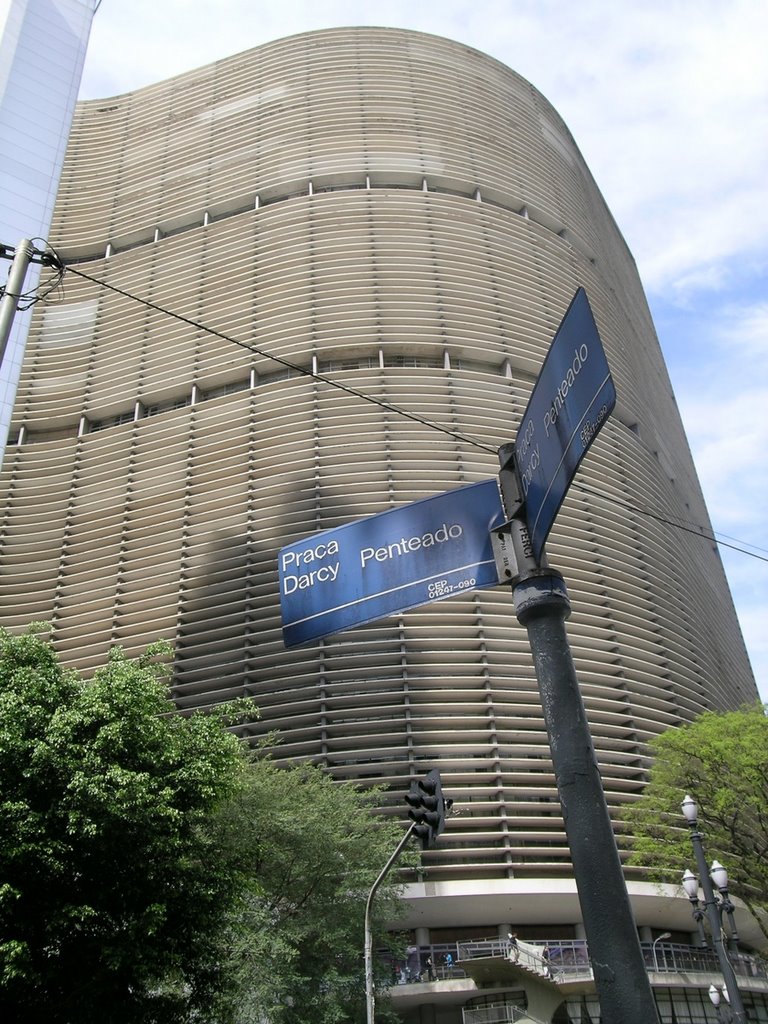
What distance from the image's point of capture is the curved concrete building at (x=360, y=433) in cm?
2980

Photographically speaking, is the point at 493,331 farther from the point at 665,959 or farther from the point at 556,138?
the point at 665,959

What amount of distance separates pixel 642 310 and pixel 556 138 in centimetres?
2141

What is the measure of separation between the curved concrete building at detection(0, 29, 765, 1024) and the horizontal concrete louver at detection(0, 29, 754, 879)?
0.15 m

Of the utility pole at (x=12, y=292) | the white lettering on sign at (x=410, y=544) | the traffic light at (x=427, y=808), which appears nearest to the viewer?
Answer: the white lettering on sign at (x=410, y=544)

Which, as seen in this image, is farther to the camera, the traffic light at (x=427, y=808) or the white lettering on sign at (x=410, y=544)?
the traffic light at (x=427, y=808)

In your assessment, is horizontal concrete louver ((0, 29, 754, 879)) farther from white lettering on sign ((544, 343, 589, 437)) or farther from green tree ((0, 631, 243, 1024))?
white lettering on sign ((544, 343, 589, 437))

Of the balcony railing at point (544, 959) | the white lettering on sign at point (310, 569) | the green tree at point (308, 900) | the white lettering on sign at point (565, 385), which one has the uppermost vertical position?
the white lettering on sign at point (565, 385)

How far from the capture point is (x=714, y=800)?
23.8 meters

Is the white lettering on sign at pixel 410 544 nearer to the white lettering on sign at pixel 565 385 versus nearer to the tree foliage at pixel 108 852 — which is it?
the white lettering on sign at pixel 565 385

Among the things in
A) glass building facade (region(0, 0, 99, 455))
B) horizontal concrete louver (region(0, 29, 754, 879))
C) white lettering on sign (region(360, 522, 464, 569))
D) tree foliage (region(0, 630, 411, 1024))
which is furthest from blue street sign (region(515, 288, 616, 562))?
glass building facade (region(0, 0, 99, 455))

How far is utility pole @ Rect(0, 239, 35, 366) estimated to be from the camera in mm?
7532

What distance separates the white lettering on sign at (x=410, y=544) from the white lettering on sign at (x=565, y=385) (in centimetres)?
97

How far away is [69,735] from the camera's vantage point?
12.3m

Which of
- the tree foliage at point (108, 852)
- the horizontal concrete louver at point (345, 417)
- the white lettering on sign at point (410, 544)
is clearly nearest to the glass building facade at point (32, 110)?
the horizontal concrete louver at point (345, 417)
